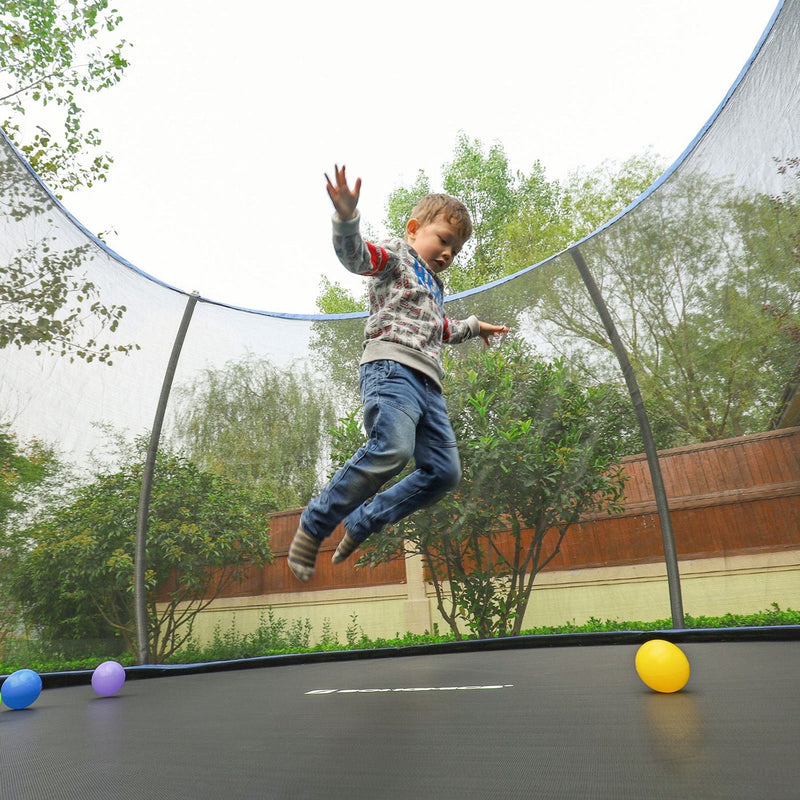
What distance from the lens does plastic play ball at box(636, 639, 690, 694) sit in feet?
3.48

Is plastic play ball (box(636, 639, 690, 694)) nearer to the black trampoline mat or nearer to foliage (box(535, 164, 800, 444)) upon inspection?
the black trampoline mat

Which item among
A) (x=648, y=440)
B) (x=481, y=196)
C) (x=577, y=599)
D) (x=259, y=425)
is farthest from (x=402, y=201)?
(x=577, y=599)

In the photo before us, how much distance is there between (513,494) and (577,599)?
1.57ft

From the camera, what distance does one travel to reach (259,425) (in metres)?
3.06

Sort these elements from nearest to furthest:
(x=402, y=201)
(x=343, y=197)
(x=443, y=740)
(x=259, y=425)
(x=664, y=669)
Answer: (x=443, y=740)
(x=664, y=669)
(x=343, y=197)
(x=259, y=425)
(x=402, y=201)

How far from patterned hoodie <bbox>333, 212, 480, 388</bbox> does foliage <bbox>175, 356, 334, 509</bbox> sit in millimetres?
1552

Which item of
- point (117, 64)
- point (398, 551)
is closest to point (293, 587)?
point (398, 551)

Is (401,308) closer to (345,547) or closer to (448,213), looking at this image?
(448,213)

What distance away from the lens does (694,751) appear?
2.12ft

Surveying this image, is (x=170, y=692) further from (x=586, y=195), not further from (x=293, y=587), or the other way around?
(x=586, y=195)

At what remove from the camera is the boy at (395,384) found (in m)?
1.38

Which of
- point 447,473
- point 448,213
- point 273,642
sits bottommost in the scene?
point 273,642

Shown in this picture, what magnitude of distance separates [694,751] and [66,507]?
7.78ft

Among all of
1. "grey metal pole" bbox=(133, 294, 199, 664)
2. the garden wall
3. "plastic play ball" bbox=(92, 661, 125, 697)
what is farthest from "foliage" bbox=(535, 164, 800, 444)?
"plastic play ball" bbox=(92, 661, 125, 697)
